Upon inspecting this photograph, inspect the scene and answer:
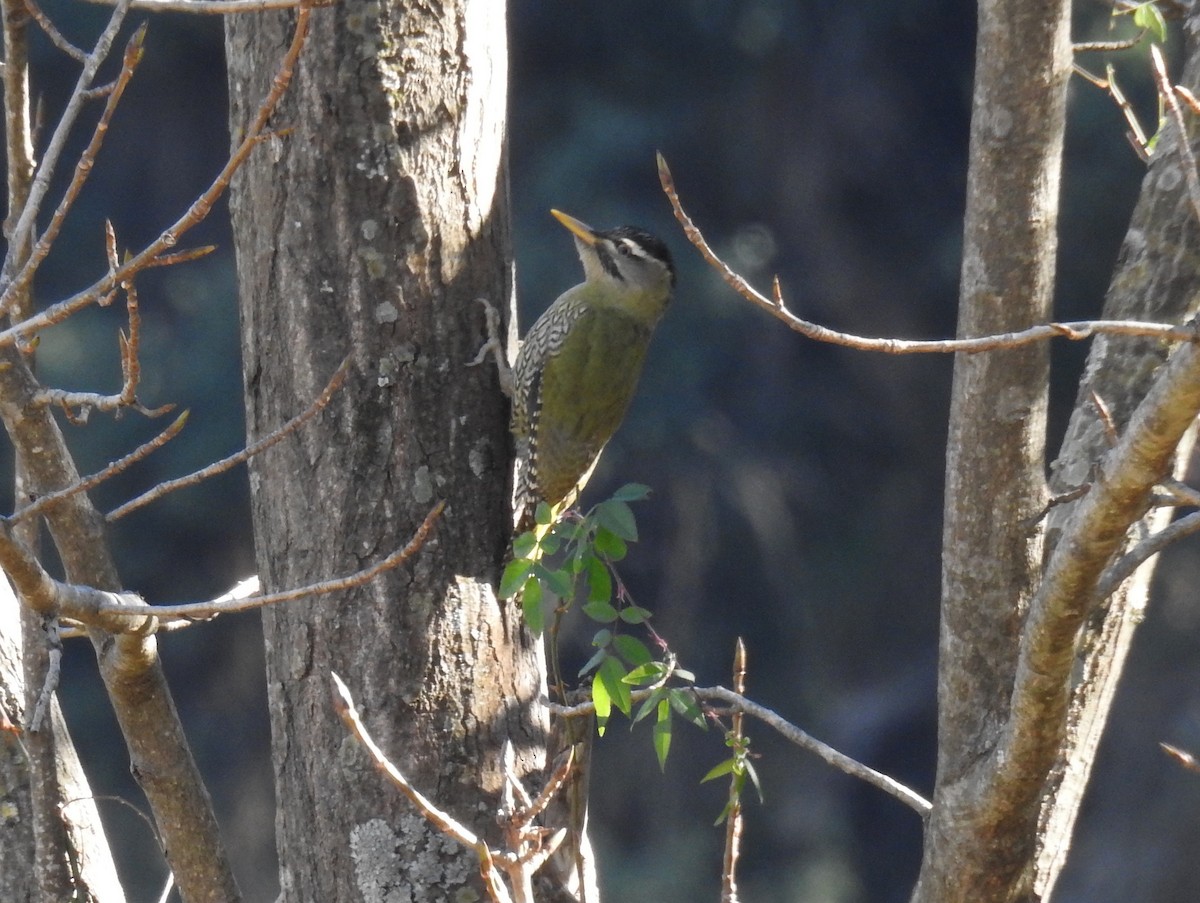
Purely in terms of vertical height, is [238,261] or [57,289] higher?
[238,261]

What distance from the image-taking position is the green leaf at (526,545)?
2.29 m

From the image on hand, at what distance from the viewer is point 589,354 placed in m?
3.91

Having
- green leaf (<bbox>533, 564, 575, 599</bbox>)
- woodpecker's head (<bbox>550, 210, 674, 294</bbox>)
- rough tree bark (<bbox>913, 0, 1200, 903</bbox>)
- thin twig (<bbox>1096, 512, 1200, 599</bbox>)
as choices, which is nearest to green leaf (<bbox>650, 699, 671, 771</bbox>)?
green leaf (<bbox>533, 564, 575, 599</bbox>)

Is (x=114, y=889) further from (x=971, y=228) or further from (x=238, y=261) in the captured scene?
(x=971, y=228)

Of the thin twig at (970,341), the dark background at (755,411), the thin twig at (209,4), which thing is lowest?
the dark background at (755,411)

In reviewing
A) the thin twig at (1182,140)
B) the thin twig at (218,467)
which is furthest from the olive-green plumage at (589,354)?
the thin twig at (1182,140)

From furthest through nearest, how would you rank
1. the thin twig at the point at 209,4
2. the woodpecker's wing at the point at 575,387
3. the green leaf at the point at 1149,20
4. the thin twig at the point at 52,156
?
the woodpecker's wing at the point at 575,387 → the green leaf at the point at 1149,20 → the thin twig at the point at 52,156 → the thin twig at the point at 209,4

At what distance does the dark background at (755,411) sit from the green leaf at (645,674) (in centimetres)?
533

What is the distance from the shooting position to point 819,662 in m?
8.75

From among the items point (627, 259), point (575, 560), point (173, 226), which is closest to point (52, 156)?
point (173, 226)

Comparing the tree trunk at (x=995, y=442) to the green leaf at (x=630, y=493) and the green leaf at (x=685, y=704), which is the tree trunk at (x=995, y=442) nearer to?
the green leaf at (x=685, y=704)

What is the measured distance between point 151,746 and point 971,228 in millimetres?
1545

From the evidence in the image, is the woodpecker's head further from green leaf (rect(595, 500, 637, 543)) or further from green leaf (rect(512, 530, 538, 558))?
green leaf (rect(512, 530, 538, 558))

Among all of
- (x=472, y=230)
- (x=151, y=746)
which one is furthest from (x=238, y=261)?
(x=151, y=746)
